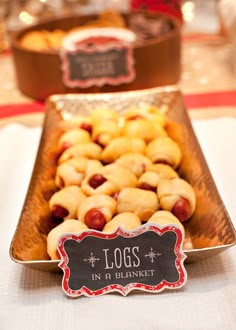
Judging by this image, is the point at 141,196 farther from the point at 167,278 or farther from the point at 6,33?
the point at 6,33

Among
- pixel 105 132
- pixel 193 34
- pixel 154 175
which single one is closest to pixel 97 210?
pixel 154 175

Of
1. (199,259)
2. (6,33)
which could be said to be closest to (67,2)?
(6,33)

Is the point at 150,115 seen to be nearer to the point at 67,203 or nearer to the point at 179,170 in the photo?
the point at 179,170

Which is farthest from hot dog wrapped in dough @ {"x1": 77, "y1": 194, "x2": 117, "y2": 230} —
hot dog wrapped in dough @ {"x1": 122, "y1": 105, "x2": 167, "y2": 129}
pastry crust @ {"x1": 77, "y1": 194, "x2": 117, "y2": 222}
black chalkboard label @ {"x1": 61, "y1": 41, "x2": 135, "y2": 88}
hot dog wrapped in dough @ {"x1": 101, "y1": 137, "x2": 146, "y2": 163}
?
black chalkboard label @ {"x1": 61, "y1": 41, "x2": 135, "y2": 88}

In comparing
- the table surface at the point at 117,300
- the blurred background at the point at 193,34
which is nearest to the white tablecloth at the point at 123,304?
the table surface at the point at 117,300

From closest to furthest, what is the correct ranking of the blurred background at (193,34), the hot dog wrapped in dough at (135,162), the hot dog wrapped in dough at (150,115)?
the hot dog wrapped in dough at (135,162), the hot dog wrapped in dough at (150,115), the blurred background at (193,34)

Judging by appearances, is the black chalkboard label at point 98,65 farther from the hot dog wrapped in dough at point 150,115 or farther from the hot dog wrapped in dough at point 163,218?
the hot dog wrapped in dough at point 163,218
